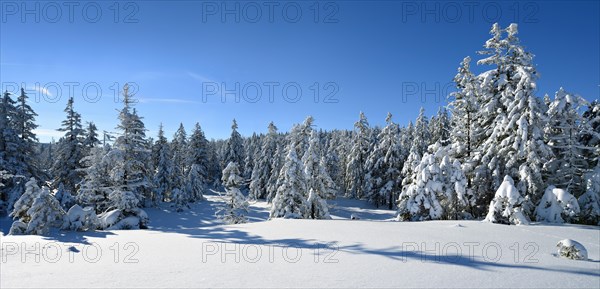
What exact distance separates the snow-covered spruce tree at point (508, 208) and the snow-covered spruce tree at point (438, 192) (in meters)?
3.29

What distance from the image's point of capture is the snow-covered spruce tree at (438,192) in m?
18.2

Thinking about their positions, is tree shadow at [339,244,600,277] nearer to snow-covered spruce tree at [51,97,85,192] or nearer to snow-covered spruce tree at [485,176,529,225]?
snow-covered spruce tree at [485,176,529,225]

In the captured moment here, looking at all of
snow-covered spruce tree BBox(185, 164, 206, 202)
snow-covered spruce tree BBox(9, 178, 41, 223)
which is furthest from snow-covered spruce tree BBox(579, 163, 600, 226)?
snow-covered spruce tree BBox(185, 164, 206, 202)

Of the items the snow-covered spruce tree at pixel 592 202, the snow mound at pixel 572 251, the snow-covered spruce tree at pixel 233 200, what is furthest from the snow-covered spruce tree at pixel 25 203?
the snow-covered spruce tree at pixel 592 202

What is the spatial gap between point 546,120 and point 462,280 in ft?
47.1

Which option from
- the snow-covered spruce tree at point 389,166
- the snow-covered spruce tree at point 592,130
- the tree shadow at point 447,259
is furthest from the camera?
the snow-covered spruce tree at point 389,166

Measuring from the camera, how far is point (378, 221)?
1503 cm

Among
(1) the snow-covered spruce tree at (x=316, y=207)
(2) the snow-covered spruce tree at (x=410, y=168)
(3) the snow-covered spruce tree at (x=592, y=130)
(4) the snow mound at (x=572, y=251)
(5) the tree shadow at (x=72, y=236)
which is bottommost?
(1) the snow-covered spruce tree at (x=316, y=207)

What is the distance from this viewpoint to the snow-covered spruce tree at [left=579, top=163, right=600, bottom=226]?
1532 centimetres

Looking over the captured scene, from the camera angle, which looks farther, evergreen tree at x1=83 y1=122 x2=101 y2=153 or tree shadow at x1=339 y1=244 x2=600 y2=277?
evergreen tree at x1=83 y1=122 x2=101 y2=153

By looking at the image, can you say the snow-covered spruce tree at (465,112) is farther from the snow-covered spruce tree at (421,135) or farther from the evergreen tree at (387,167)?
the snow-covered spruce tree at (421,135)

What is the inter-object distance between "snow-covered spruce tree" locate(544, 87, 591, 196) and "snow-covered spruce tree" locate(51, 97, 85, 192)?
41041mm

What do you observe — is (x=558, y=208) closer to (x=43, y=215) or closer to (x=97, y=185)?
(x=43, y=215)

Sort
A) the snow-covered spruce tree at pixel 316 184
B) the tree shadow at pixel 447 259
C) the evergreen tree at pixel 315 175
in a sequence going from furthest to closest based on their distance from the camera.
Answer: the evergreen tree at pixel 315 175, the snow-covered spruce tree at pixel 316 184, the tree shadow at pixel 447 259
